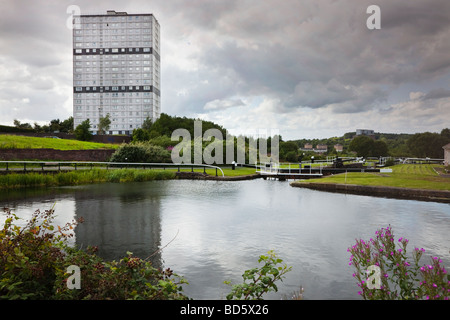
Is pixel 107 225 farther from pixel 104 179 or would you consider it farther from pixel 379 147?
pixel 379 147

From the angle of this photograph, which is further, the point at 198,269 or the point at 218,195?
the point at 218,195

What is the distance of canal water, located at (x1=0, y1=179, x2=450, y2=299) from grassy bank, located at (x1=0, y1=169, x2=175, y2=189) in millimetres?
2728

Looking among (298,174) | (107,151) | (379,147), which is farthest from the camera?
(379,147)

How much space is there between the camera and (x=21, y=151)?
28781 millimetres

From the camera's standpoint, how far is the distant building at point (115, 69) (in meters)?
92.3

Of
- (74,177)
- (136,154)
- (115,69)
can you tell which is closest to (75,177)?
(74,177)

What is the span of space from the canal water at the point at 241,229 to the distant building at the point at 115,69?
80829 mm

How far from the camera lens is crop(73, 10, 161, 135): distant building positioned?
A: 92.3 m

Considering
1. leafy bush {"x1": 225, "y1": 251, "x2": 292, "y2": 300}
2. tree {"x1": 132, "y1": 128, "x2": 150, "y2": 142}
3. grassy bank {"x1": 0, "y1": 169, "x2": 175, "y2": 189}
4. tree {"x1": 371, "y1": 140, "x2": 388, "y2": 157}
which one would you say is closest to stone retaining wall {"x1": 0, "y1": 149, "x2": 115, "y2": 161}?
grassy bank {"x1": 0, "y1": 169, "x2": 175, "y2": 189}

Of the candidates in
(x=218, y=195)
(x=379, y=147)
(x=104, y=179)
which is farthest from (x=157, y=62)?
(x=218, y=195)

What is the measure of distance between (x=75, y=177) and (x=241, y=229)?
15.4m

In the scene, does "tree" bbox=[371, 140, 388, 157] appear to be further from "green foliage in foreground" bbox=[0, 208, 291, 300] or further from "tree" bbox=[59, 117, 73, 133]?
"tree" bbox=[59, 117, 73, 133]

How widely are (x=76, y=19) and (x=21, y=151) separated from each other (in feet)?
238

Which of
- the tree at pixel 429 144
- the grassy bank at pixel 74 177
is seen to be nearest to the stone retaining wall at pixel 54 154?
the grassy bank at pixel 74 177
